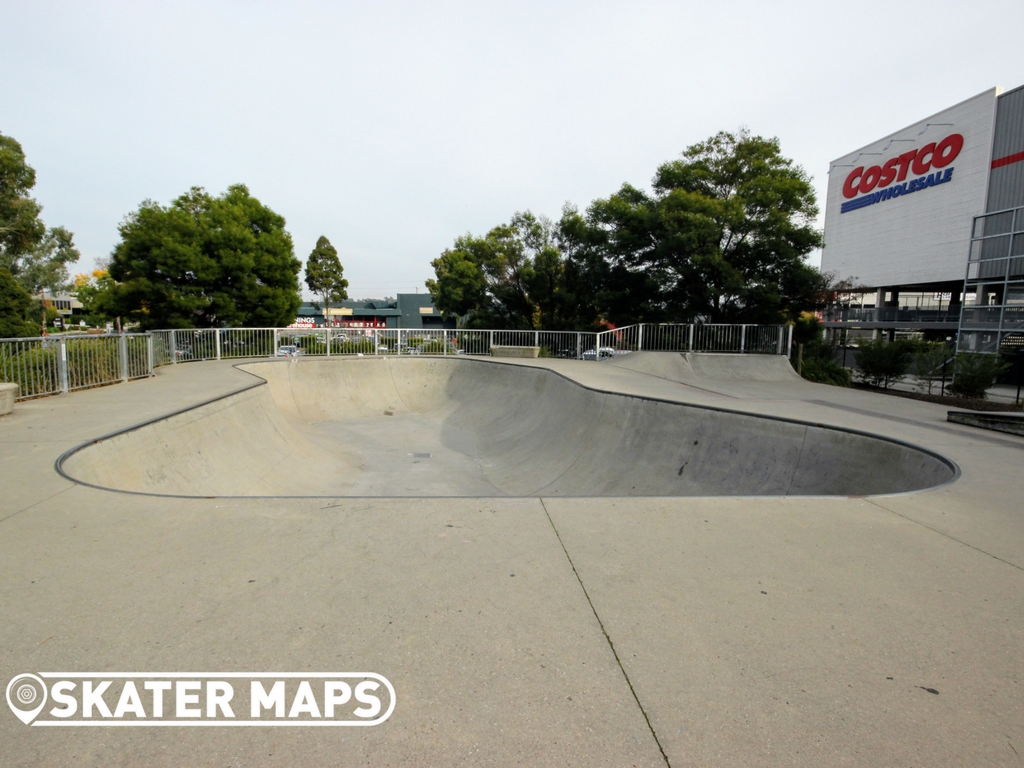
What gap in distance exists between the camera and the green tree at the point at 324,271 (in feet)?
190

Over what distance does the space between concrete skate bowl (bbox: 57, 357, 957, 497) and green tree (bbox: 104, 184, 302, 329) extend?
32.9 ft

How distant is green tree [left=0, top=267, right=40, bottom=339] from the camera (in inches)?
622

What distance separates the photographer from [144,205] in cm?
2620

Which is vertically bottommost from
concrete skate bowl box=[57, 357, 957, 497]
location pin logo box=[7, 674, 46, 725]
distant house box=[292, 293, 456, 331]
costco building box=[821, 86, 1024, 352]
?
concrete skate bowl box=[57, 357, 957, 497]

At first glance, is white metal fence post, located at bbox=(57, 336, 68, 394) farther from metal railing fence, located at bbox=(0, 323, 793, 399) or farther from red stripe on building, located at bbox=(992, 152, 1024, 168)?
red stripe on building, located at bbox=(992, 152, 1024, 168)

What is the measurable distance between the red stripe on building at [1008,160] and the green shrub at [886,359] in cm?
2499

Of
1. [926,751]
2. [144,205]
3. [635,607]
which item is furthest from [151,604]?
[144,205]

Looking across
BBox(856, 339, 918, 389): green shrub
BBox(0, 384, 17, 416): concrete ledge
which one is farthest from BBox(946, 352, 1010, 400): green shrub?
BBox(0, 384, 17, 416): concrete ledge

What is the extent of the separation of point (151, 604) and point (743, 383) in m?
15.6

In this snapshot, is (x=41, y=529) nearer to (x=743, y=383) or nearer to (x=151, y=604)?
(x=151, y=604)

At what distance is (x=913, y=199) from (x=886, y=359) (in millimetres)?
31459

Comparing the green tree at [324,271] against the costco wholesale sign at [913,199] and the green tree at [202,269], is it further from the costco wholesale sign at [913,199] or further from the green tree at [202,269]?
the costco wholesale sign at [913,199]

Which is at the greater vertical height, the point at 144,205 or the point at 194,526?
the point at 144,205

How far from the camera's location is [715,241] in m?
20.2
